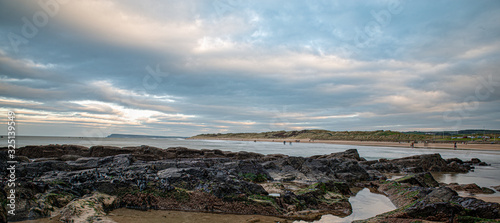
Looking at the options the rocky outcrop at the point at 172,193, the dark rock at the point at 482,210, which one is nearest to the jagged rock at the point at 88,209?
the rocky outcrop at the point at 172,193

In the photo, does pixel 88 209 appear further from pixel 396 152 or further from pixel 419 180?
pixel 396 152

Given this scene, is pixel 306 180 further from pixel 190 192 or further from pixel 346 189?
pixel 190 192

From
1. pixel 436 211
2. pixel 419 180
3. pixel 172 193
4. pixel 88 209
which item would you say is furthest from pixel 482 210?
pixel 88 209

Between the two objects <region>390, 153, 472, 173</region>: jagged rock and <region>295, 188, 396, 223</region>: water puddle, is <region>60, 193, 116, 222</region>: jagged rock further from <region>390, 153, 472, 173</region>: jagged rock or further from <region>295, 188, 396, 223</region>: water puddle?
<region>390, 153, 472, 173</region>: jagged rock

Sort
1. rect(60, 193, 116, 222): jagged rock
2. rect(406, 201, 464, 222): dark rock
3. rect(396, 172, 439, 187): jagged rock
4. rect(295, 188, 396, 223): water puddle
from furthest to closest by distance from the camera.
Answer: rect(396, 172, 439, 187): jagged rock → rect(295, 188, 396, 223): water puddle → rect(60, 193, 116, 222): jagged rock → rect(406, 201, 464, 222): dark rock

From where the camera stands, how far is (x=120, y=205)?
637 cm

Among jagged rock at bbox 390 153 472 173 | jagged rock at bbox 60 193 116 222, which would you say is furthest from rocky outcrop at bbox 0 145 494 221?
jagged rock at bbox 390 153 472 173

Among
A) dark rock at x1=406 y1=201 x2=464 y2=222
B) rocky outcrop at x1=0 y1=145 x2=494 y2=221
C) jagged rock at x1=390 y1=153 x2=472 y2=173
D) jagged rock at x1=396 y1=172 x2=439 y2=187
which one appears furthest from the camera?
jagged rock at x1=390 y1=153 x2=472 y2=173

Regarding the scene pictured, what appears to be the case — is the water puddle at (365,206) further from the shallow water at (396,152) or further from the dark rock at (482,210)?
the shallow water at (396,152)

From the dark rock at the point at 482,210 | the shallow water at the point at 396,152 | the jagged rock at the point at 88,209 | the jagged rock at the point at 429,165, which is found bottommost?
the shallow water at the point at 396,152

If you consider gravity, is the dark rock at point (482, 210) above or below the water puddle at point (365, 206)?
above

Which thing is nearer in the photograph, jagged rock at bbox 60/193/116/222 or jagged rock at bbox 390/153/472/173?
jagged rock at bbox 60/193/116/222

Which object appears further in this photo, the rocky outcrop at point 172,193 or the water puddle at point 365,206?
the water puddle at point 365,206

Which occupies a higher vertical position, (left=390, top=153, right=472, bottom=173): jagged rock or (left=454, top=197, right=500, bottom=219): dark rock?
(left=454, top=197, right=500, bottom=219): dark rock
